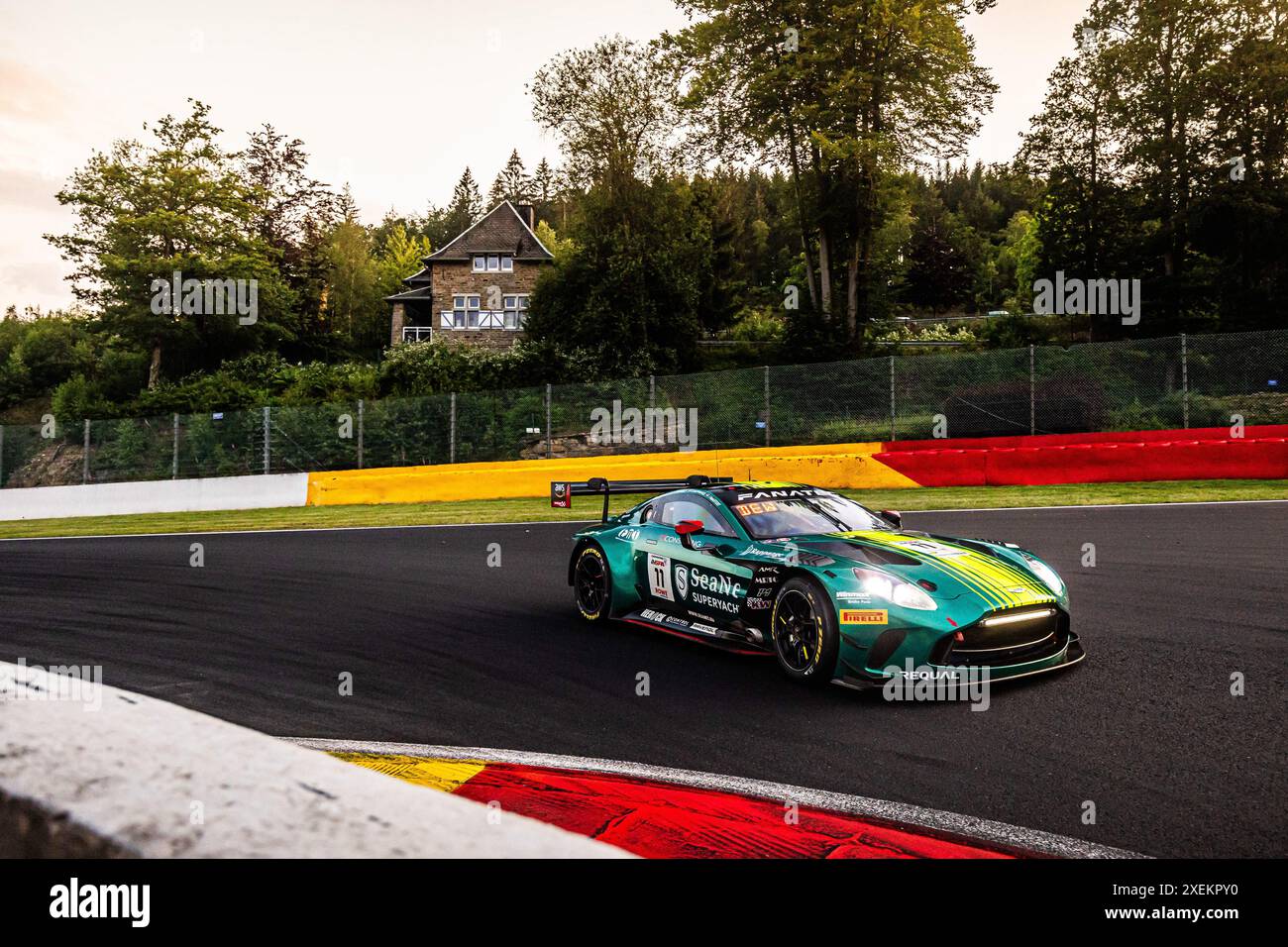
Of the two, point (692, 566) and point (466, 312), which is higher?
point (466, 312)

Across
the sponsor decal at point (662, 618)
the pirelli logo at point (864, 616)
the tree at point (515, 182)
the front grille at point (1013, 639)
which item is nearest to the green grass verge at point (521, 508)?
the sponsor decal at point (662, 618)

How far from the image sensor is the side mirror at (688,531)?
7.15 meters

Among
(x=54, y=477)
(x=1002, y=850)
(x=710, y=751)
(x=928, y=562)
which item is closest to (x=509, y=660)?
(x=710, y=751)

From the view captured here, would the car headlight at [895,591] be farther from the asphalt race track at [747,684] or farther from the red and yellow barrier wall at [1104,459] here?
the red and yellow barrier wall at [1104,459]

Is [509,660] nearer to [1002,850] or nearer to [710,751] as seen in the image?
[710,751]

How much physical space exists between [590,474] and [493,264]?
133ft

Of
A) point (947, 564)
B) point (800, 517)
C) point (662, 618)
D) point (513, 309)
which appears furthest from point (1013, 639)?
point (513, 309)

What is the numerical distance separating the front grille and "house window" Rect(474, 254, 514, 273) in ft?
180

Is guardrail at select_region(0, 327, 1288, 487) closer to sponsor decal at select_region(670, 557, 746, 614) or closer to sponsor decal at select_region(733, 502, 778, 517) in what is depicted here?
sponsor decal at select_region(733, 502, 778, 517)

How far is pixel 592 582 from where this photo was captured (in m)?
8.17

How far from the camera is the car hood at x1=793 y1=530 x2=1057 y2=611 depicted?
18.6 feet
